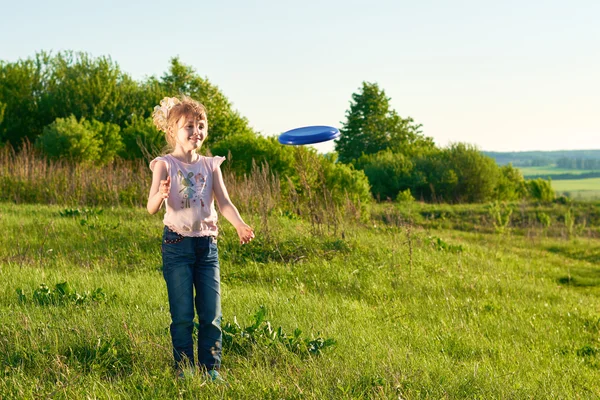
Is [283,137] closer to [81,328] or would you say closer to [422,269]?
[81,328]

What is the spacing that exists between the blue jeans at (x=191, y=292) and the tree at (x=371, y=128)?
156ft

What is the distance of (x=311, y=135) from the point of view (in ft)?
19.8

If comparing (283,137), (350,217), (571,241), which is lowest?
(571,241)

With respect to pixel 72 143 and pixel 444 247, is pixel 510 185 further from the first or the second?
pixel 444 247

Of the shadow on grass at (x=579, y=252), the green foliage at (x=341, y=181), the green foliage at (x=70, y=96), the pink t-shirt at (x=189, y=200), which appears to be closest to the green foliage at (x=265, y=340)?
the pink t-shirt at (x=189, y=200)

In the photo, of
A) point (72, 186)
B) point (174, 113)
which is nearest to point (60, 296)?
point (174, 113)

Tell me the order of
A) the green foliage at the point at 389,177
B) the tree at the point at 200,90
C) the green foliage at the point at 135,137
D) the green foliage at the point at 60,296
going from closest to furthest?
1. the green foliage at the point at 60,296
2. the green foliage at the point at 135,137
3. the green foliage at the point at 389,177
4. the tree at the point at 200,90

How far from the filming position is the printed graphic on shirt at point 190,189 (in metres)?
4.45

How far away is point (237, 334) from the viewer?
203 inches

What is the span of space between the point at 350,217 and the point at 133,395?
875 cm

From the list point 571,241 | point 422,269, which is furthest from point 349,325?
point 571,241

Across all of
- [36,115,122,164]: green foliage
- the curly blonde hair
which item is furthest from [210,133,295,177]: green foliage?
the curly blonde hair

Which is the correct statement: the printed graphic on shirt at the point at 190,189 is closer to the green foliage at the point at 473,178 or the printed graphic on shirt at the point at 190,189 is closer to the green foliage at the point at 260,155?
the green foliage at the point at 260,155

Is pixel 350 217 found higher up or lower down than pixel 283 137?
lower down
